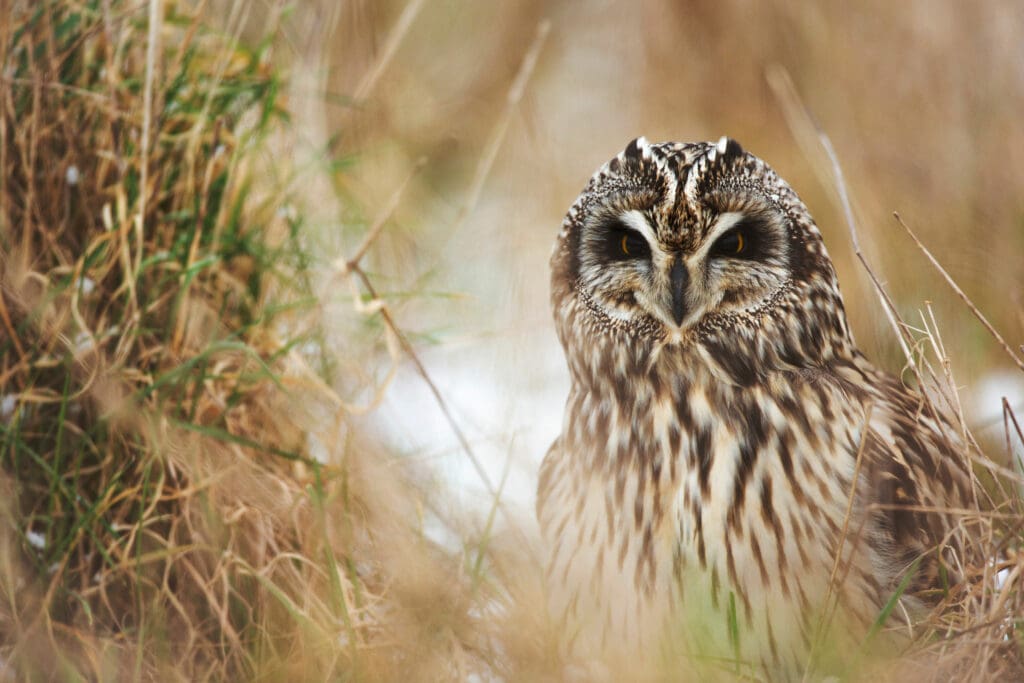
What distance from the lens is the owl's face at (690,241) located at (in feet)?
6.04

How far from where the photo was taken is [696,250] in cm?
185

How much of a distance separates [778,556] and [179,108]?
69.3 inches

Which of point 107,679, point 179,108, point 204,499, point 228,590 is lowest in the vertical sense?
point 107,679

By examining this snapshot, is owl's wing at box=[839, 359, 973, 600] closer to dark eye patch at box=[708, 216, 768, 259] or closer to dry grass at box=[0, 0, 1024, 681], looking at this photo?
dry grass at box=[0, 0, 1024, 681]

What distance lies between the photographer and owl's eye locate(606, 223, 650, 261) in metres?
1.92

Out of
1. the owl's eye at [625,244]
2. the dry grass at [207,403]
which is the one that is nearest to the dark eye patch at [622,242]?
the owl's eye at [625,244]

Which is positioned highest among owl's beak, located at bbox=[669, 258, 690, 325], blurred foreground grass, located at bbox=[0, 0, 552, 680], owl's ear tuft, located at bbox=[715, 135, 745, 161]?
owl's ear tuft, located at bbox=[715, 135, 745, 161]

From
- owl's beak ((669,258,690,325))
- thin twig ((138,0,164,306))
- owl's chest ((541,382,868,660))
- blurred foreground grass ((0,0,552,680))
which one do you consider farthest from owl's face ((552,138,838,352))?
thin twig ((138,0,164,306))

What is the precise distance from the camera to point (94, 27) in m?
2.51

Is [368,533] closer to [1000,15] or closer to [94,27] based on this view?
[94,27]

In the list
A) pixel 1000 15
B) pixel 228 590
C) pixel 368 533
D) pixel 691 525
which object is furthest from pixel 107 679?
pixel 1000 15

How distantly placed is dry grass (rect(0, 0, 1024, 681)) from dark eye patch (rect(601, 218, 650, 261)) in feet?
1.29

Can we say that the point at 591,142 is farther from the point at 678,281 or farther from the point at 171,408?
the point at 678,281

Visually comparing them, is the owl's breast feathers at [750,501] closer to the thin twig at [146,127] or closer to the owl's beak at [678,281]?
the owl's beak at [678,281]
